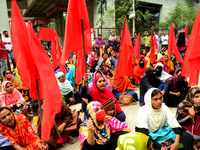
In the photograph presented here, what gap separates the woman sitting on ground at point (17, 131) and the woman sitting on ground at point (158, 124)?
4.30ft

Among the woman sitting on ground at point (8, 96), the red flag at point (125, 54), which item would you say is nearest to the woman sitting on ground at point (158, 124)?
the red flag at point (125, 54)

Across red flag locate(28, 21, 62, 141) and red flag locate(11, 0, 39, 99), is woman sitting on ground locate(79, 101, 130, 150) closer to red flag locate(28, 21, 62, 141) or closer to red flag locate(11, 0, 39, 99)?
red flag locate(28, 21, 62, 141)

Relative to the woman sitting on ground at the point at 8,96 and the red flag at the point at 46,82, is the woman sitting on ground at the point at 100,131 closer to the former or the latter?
the red flag at the point at 46,82

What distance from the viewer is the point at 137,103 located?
4676mm

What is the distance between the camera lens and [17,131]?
222cm

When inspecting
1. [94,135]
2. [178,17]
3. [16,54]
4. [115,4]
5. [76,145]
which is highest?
[115,4]

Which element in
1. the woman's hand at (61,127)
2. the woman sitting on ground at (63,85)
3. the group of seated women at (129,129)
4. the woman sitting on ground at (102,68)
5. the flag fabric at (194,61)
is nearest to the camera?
the group of seated women at (129,129)

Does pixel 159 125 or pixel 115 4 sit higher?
pixel 115 4

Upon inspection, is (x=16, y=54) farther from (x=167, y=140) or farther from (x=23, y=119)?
(x=167, y=140)

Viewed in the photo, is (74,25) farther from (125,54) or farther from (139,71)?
(139,71)

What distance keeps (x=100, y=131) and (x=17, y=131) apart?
3.76 ft

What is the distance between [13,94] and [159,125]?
307 centimetres

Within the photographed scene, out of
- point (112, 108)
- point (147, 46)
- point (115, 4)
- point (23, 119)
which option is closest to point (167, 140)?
point (112, 108)

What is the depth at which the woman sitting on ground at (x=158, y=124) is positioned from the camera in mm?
2092
